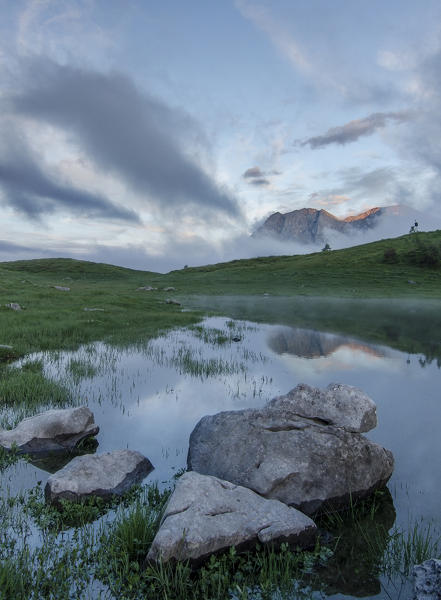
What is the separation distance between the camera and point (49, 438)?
9.12 meters

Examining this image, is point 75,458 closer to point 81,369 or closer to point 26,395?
point 26,395

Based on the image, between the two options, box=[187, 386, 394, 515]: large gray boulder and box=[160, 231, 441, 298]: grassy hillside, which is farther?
box=[160, 231, 441, 298]: grassy hillside

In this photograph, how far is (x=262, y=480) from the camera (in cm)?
712

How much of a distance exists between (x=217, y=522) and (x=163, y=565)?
37.6 inches

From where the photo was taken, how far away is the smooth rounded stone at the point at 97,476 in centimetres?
688

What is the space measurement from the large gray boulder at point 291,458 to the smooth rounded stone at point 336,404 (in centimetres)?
172

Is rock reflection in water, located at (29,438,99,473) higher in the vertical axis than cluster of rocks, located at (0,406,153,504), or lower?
lower

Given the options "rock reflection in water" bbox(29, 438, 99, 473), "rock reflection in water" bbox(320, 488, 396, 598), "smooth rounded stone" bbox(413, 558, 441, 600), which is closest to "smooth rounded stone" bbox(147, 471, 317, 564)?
"rock reflection in water" bbox(320, 488, 396, 598)

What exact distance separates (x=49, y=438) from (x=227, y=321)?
28934mm

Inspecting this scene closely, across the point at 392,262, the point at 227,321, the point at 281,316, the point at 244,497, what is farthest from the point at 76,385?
the point at 392,262

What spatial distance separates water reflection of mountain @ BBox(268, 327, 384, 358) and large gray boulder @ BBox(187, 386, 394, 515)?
14153 mm

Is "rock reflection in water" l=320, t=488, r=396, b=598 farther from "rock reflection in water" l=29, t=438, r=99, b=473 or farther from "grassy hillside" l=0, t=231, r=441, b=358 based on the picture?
"grassy hillside" l=0, t=231, r=441, b=358

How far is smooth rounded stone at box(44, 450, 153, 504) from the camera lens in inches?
271

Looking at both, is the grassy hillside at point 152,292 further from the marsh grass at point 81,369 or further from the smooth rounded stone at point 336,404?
the smooth rounded stone at point 336,404
